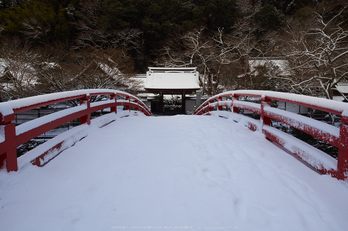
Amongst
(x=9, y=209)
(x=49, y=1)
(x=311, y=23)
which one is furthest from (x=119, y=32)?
(x=9, y=209)

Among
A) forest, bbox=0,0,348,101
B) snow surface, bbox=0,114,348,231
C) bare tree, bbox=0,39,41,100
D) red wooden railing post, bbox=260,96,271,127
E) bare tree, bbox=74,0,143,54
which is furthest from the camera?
bare tree, bbox=74,0,143,54

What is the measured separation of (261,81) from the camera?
54.5 ft

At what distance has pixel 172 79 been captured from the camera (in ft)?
60.1

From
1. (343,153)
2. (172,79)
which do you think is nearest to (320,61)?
(172,79)

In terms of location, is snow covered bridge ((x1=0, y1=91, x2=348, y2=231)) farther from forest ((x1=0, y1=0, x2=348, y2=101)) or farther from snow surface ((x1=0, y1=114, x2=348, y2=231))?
forest ((x1=0, y1=0, x2=348, y2=101))

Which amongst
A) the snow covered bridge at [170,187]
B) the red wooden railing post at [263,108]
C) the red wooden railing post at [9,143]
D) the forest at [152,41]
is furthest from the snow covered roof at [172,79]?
the red wooden railing post at [9,143]

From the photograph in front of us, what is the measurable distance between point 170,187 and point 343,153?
1.50 meters

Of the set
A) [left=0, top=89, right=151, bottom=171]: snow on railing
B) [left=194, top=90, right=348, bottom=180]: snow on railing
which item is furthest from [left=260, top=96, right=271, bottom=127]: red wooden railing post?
[left=0, top=89, right=151, bottom=171]: snow on railing

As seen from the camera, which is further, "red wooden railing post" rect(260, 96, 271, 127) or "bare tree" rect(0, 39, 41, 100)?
"bare tree" rect(0, 39, 41, 100)

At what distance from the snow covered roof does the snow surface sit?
560 inches

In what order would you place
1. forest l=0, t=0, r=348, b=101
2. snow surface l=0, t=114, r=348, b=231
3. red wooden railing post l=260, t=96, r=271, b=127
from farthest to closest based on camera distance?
forest l=0, t=0, r=348, b=101 → red wooden railing post l=260, t=96, r=271, b=127 → snow surface l=0, t=114, r=348, b=231

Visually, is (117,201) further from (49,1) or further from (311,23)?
(49,1)

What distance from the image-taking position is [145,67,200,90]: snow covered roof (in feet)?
55.5

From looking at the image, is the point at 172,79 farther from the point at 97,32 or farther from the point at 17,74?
the point at 97,32
